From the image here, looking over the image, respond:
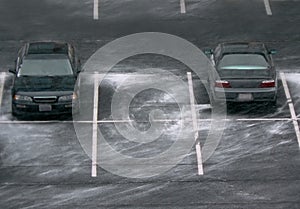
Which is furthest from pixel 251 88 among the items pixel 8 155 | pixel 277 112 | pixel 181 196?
pixel 8 155

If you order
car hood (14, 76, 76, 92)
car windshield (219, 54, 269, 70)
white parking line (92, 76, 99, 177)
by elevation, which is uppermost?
car windshield (219, 54, 269, 70)

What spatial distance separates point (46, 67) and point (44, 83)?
0.83m

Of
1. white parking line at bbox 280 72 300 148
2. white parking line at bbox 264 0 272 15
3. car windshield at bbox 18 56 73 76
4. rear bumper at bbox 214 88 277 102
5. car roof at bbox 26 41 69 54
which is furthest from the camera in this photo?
white parking line at bbox 264 0 272 15

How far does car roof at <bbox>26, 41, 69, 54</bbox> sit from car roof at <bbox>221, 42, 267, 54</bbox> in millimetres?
4367

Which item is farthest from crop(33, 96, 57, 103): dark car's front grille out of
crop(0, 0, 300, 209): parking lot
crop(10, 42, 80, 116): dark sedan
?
crop(0, 0, 300, 209): parking lot

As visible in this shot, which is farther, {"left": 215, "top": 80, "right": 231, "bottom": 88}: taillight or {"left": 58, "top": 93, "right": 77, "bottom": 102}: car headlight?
{"left": 215, "top": 80, "right": 231, "bottom": 88}: taillight

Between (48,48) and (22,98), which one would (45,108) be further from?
(48,48)

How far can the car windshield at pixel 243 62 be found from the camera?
26.8 meters

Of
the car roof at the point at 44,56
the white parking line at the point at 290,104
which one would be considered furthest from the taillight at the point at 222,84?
the car roof at the point at 44,56

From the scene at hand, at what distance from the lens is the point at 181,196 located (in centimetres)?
2253

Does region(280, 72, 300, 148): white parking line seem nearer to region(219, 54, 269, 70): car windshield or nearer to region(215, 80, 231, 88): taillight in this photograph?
region(219, 54, 269, 70): car windshield

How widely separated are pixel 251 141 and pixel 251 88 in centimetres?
183

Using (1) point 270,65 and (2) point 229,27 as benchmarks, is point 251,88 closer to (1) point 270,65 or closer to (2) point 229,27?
(1) point 270,65

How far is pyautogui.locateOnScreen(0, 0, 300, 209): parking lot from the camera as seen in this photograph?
22686mm
